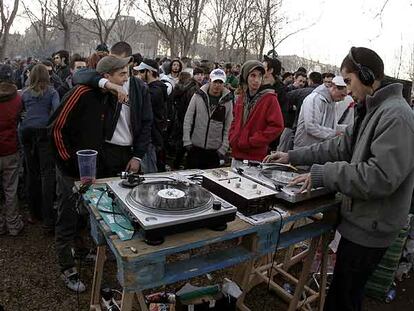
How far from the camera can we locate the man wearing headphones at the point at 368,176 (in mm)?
1882

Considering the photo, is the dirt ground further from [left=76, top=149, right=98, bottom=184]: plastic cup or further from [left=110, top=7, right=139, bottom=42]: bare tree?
[left=110, top=7, right=139, bottom=42]: bare tree

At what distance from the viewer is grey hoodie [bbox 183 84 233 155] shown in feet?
14.7

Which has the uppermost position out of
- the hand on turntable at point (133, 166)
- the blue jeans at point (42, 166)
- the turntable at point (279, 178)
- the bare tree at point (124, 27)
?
the bare tree at point (124, 27)

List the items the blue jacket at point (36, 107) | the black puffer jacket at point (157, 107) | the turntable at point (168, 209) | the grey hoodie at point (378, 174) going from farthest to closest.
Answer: the black puffer jacket at point (157, 107), the blue jacket at point (36, 107), the grey hoodie at point (378, 174), the turntable at point (168, 209)

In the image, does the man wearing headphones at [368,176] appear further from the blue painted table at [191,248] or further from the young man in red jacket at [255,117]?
the young man in red jacket at [255,117]

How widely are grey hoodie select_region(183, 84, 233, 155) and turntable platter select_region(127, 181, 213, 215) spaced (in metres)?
2.67

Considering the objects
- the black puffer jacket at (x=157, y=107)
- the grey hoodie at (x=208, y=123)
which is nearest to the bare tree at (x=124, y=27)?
the black puffer jacket at (x=157, y=107)

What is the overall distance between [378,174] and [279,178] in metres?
0.59

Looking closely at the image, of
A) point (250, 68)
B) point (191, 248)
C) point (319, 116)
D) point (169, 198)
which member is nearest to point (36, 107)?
point (250, 68)

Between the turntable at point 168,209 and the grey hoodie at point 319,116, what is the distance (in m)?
2.76

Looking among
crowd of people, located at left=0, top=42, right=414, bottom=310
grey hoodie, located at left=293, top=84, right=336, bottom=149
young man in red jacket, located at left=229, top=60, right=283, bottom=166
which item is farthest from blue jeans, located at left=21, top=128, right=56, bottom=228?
grey hoodie, located at left=293, top=84, right=336, bottom=149

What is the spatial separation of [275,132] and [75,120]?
198 cm

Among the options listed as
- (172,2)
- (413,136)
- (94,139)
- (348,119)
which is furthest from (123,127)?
(172,2)

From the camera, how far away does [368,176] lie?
1.88 m
